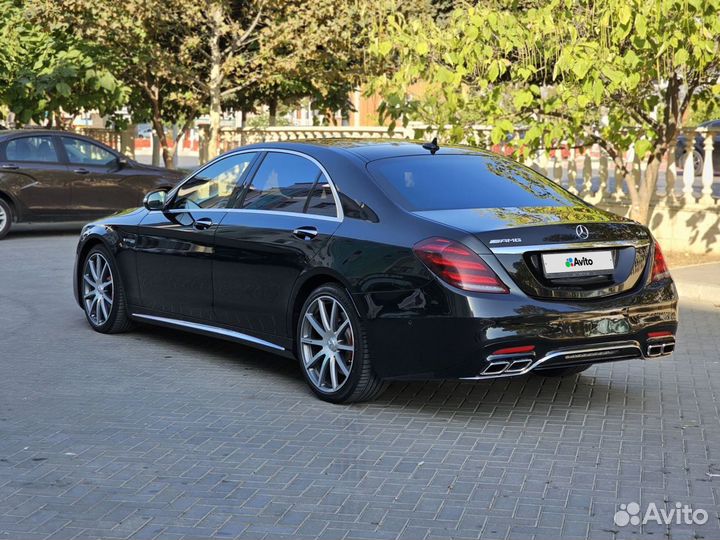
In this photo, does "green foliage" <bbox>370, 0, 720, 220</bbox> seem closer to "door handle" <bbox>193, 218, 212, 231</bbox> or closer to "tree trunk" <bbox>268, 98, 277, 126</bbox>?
"door handle" <bbox>193, 218, 212, 231</bbox>

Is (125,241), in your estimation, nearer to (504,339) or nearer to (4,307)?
(4,307)

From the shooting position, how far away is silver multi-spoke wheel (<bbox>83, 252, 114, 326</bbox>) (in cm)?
1021

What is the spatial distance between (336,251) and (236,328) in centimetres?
129

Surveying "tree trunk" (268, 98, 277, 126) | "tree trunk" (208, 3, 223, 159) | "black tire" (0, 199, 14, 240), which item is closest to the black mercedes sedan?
"black tire" (0, 199, 14, 240)

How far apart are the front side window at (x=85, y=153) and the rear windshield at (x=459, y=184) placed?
12184 mm

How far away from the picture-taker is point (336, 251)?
7.61 m

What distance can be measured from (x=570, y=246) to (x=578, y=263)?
4.3 inches

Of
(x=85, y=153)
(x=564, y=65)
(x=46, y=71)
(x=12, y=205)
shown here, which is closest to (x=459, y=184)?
(x=564, y=65)

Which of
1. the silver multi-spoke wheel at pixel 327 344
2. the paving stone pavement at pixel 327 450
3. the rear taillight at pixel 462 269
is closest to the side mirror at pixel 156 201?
the paving stone pavement at pixel 327 450

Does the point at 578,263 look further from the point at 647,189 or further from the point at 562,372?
the point at 647,189

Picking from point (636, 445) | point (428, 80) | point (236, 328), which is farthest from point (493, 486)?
point (428, 80)

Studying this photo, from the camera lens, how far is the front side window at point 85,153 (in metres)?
19.5

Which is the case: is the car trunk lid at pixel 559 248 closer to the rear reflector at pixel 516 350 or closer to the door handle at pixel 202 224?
the rear reflector at pixel 516 350

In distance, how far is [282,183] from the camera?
332 inches
